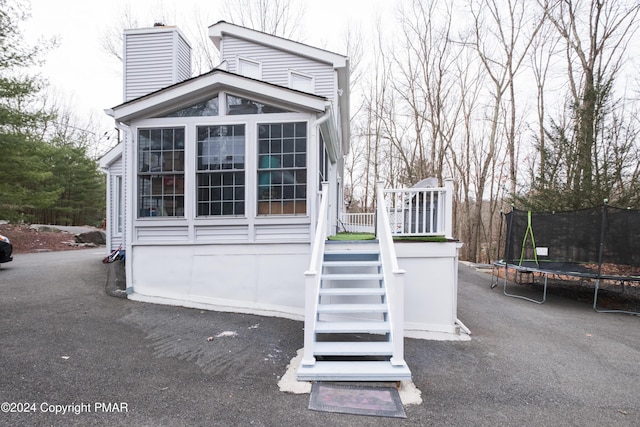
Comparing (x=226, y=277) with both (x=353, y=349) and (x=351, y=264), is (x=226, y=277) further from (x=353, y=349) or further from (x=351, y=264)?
(x=353, y=349)

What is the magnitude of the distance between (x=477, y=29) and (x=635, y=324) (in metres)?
15.3

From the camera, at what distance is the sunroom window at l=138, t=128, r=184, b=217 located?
5.89 m

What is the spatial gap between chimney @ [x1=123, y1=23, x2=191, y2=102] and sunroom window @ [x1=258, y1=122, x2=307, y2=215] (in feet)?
12.6

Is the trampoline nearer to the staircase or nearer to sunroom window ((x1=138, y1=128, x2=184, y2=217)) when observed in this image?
the staircase

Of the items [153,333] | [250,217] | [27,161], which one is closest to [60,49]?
[27,161]

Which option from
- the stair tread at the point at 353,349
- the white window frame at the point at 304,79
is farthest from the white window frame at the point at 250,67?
the stair tread at the point at 353,349

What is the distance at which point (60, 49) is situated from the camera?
11594 mm

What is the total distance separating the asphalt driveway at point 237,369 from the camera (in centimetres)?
273

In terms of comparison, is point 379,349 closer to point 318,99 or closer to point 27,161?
point 318,99

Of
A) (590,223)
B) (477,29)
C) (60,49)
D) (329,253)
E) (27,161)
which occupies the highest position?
(477,29)

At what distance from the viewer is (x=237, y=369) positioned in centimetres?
355

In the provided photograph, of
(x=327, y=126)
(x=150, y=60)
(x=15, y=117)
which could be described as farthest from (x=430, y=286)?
(x=15, y=117)

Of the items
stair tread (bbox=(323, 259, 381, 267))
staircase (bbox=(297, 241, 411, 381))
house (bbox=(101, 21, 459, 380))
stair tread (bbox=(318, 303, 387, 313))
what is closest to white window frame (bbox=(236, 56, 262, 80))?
house (bbox=(101, 21, 459, 380))

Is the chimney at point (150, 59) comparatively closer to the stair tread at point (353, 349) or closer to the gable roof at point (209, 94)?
the gable roof at point (209, 94)
